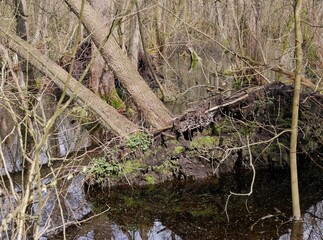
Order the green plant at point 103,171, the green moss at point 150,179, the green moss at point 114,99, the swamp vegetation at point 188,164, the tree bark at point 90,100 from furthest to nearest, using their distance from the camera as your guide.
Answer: the green moss at point 114,99
the tree bark at point 90,100
the green moss at point 150,179
the green plant at point 103,171
the swamp vegetation at point 188,164

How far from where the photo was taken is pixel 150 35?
61.5ft

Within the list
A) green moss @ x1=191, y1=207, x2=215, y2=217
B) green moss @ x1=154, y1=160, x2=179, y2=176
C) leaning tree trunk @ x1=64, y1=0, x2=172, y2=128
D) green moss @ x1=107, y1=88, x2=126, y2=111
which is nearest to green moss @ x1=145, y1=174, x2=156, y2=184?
green moss @ x1=154, y1=160, x2=179, y2=176

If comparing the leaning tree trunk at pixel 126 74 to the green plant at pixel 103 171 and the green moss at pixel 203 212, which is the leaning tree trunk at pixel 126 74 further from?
the green moss at pixel 203 212

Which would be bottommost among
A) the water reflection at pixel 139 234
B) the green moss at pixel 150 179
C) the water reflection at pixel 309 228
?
the water reflection at pixel 309 228

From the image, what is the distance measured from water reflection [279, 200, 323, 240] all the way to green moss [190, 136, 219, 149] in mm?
2264

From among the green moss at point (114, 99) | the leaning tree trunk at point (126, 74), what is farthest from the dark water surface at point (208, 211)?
the green moss at point (114, 99)

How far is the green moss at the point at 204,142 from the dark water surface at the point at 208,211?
645 mm

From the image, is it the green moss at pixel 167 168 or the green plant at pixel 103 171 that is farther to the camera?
the green moss at pixel 167 168

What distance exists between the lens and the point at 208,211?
6746mm

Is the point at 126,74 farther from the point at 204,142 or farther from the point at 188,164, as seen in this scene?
the point at 188,164

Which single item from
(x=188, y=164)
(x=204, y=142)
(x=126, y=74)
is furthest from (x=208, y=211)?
(x=126, y=74)

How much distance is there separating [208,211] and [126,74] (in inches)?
130

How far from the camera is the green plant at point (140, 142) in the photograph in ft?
26.1

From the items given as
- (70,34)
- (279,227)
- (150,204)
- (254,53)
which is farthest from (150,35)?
(279,227)
